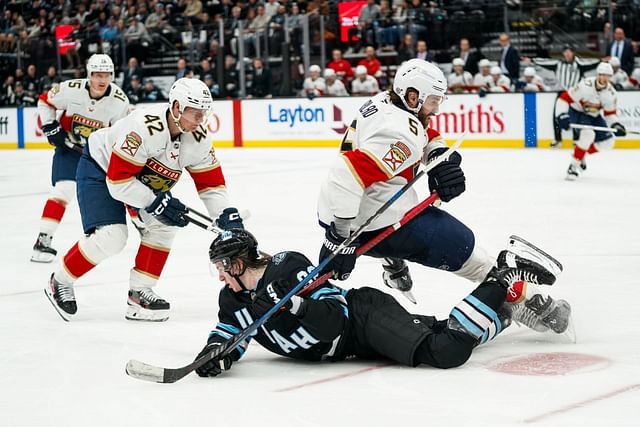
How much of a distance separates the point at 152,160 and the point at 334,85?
10.9m

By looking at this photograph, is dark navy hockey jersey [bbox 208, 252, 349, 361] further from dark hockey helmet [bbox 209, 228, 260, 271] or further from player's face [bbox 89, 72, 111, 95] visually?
player's face [bbox 89, 72, 111, 95]

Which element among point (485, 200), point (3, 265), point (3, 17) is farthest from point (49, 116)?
point (3, 17)

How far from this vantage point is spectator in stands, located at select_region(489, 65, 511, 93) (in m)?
14.2

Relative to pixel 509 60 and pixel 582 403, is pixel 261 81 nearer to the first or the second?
pixel 509 60

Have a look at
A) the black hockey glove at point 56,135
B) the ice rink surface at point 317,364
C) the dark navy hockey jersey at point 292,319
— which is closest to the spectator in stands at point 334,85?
the ice rink surface at point 317,364

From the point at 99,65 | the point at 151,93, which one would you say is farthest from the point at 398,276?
the point at 151,93

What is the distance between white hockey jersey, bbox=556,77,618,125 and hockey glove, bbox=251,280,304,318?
309 inches

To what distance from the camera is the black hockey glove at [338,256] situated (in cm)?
384

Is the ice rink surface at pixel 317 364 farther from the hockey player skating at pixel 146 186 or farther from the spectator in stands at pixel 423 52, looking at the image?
the spectator in stands at pixel 423 52

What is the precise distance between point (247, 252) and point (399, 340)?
0.62 metres

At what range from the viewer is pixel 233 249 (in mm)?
3635

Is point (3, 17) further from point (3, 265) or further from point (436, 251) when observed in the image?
Result: point (436, 251)

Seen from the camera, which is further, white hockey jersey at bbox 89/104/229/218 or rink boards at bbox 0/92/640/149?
rink boards at bbox 0/92/640/149

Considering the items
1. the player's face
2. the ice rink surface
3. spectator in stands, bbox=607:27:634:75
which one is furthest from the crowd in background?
the player's face
